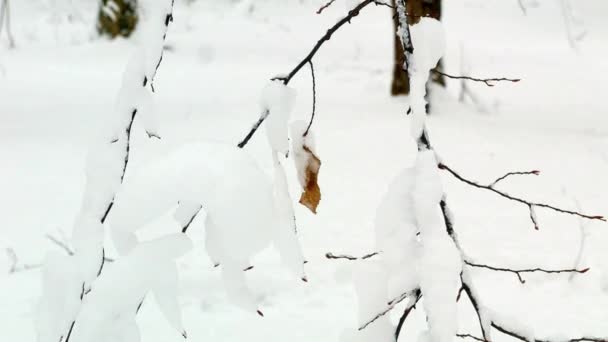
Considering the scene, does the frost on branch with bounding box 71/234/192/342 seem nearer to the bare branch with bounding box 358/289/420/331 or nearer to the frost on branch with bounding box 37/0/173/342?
the frost on branch with bounding box 37/0/173/342

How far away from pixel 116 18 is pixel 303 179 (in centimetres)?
884

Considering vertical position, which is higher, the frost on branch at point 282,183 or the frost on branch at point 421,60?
the frost on branch at point 421,60

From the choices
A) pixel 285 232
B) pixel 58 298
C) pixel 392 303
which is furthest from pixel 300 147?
pixel 58 298

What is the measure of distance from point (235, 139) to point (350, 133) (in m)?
0.86

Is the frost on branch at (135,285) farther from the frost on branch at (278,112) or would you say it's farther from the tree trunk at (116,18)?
the tree trunk at (116,18)

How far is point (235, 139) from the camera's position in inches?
199

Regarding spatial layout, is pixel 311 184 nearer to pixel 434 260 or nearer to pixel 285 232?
pixel 285 232

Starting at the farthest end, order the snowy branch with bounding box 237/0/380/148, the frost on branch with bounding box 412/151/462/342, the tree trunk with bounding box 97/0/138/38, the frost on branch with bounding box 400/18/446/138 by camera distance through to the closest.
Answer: the tree trunk with bounding box 97/0/138/38, the snowy branch with bounding box 237/0/380/148, the frost on branch with bounding box 400/18/446/138, the frost on branch with bounding box 412/151/462/342

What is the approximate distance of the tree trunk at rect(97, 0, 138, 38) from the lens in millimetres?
9109

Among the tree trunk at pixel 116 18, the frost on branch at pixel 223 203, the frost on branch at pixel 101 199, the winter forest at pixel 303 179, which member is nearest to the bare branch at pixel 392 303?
the winter forest at pixel 303 179

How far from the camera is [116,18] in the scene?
29.9 ft

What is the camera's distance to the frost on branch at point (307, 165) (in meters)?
0.90

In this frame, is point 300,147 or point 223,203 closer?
point 223,203

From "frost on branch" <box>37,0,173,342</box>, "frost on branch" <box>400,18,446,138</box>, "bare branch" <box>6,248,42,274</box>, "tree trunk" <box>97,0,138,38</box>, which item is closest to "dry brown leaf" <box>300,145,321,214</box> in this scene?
"frost on branch" <box>400,18,446,138</box>
